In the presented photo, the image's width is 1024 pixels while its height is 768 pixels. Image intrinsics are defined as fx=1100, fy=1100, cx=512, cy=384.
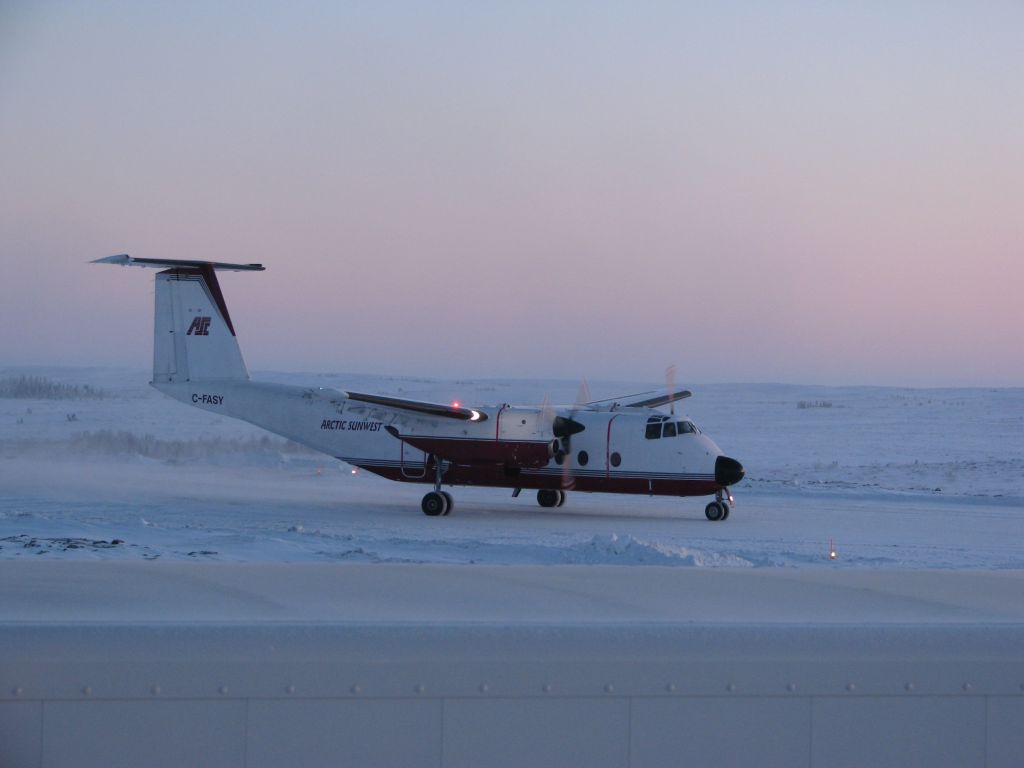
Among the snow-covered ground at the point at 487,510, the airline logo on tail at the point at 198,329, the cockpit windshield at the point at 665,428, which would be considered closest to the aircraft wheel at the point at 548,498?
the snow-covered ground at the point at 487,510

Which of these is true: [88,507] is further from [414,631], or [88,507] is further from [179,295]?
[414,631]

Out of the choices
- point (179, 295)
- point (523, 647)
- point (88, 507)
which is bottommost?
point (88, 507)

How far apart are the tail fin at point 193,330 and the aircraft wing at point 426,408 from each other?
4014 millimetres

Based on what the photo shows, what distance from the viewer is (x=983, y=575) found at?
4.02 m

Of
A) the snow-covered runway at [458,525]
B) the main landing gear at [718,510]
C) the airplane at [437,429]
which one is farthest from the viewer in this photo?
the airplane at [437,429]

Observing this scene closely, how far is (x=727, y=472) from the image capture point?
896 inches

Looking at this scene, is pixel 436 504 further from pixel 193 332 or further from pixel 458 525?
pixel 193 332

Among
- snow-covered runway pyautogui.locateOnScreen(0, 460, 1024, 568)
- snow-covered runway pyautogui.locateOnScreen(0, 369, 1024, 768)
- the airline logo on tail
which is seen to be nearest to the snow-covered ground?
snow-covered runway pyautogui.locateOnScreen(0, 460, 1024, 568)

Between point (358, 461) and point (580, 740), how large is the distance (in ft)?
74.0

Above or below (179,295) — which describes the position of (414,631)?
below

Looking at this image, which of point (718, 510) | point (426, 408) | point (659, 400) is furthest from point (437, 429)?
point (659, 400)

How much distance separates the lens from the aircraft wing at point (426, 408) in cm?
2334

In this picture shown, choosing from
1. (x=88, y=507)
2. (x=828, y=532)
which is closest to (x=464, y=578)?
(x=828, y=532)

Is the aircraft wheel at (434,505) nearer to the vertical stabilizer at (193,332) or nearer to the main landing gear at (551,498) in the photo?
the main landing gear at (551,498)
